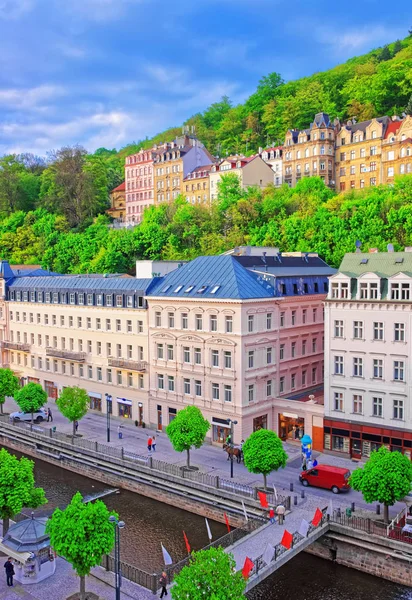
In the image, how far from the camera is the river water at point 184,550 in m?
25.2

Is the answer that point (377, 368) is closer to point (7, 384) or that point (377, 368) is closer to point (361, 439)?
→ point (361, 439)

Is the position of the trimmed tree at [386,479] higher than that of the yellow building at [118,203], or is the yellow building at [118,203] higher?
the yellow building at [118,203]

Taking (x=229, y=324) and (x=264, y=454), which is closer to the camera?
(x=264, y=454)

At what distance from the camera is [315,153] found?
8688cm

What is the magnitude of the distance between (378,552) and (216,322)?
19510 millimetres

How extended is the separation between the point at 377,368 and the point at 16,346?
127ft

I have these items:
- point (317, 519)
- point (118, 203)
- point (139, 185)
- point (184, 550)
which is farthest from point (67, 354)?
point (118, 203)

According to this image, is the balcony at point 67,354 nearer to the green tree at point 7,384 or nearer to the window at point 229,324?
the green tree at point 7,384

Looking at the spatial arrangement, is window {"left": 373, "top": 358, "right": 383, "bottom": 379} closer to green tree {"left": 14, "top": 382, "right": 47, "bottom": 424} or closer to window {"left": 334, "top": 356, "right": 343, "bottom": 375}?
window {"left": 334, "top": 356, "right": 343, "bottom": 375}

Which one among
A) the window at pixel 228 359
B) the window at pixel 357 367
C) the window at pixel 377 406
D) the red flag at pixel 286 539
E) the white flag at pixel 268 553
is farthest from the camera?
the window at pixel 228 359

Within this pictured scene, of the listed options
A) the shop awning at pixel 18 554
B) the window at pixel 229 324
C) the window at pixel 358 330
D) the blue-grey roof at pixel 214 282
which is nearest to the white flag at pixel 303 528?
the shop awning at pixel 18 554

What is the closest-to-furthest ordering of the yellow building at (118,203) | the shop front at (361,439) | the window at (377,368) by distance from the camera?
1. the shop front at (361,439)
2. the window at (377,368)
3. the yellow building at (118,203)

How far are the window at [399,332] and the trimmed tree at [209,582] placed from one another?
68.7 ft

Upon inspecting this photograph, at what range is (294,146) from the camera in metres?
90.2
